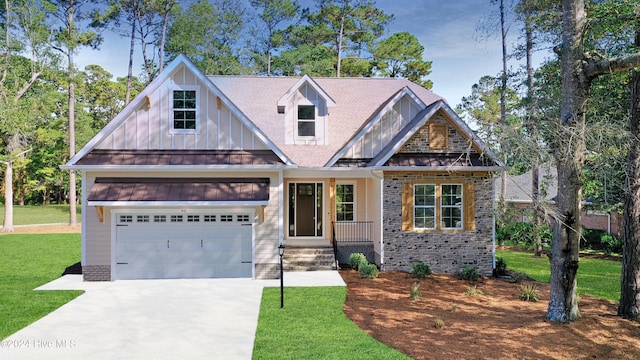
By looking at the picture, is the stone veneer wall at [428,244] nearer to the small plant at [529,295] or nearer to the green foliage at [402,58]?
the small plant at [529,295]

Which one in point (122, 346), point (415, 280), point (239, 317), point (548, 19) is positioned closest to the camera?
point (122, 346)

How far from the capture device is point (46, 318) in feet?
29.3

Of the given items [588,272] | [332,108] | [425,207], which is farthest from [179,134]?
[588,272]

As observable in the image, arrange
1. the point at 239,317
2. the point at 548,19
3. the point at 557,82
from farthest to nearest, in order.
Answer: the point at 557,82, the point at 548,19, the point at 239,317

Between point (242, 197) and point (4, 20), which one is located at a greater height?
point (4, 20)

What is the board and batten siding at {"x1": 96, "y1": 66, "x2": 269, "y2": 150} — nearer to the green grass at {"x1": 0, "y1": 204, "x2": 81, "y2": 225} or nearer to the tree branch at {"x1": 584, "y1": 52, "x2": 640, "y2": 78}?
the tree branch at {"x1": 584, "y1": 52, "x2": 640, "y2": 78}

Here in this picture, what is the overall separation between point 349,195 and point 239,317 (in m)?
8.11

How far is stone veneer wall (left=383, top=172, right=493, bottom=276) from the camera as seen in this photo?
13.4m

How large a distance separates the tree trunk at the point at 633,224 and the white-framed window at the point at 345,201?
352 inches

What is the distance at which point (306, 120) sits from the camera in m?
15.8

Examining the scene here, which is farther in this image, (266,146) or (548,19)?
(266,146)

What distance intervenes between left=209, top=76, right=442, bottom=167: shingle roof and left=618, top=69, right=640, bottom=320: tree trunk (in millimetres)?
8943

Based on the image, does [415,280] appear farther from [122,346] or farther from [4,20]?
[4,20]


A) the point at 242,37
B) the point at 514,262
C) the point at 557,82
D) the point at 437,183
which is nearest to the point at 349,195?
the point at 437,183
